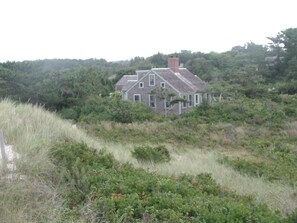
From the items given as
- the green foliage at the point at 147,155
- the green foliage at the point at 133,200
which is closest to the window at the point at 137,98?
the green foliage at the point at 147,155

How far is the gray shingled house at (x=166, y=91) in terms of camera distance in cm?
3712

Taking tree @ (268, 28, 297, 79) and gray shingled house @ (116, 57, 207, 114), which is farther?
tree @ (268, 28, 297, 79)

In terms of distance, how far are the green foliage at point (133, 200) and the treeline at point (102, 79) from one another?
59.4 ft

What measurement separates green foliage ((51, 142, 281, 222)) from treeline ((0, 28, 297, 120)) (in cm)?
1811

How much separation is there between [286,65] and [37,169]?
54.8 meters

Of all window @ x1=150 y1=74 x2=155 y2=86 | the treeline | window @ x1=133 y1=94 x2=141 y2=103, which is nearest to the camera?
the treeline

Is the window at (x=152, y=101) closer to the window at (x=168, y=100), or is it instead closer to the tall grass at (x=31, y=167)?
the window at (x=168, y=100)

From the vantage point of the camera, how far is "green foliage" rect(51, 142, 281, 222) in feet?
15.6

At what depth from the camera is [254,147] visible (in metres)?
22.0

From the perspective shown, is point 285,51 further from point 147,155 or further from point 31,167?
point 31,167

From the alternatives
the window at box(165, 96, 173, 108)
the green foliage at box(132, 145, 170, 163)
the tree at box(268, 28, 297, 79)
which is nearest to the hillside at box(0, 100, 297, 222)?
the green foliage at box(132, 145, 170, 163)

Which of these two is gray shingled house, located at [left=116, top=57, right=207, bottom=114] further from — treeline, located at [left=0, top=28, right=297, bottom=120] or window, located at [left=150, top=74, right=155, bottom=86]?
treeline, located at [left=0, top=28, right=297, bottom=120]

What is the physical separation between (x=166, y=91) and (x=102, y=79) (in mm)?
20768

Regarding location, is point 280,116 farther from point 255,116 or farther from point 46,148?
point 46,148
